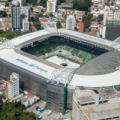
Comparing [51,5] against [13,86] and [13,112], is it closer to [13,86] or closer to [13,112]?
[13,86]

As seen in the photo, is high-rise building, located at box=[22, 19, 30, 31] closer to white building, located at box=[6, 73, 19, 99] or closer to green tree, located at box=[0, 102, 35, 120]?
white building, located at box=[6, 73, 19, 99]

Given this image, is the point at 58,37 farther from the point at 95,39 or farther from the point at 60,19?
the point at 60,19

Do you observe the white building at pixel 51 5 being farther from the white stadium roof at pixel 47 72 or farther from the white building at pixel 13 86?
the white building at pixel 13 86

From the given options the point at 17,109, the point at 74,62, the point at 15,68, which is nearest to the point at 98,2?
the point at 74,62

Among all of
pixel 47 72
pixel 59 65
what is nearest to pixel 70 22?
pixel 59 65

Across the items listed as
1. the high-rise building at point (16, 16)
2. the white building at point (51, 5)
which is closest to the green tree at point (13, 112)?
the high-rise building at point (16, 16)

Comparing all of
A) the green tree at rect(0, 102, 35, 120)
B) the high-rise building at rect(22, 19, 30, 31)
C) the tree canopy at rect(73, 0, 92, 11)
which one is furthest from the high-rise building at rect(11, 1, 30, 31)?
the green tree at rect(0, 102, 35, 120)
